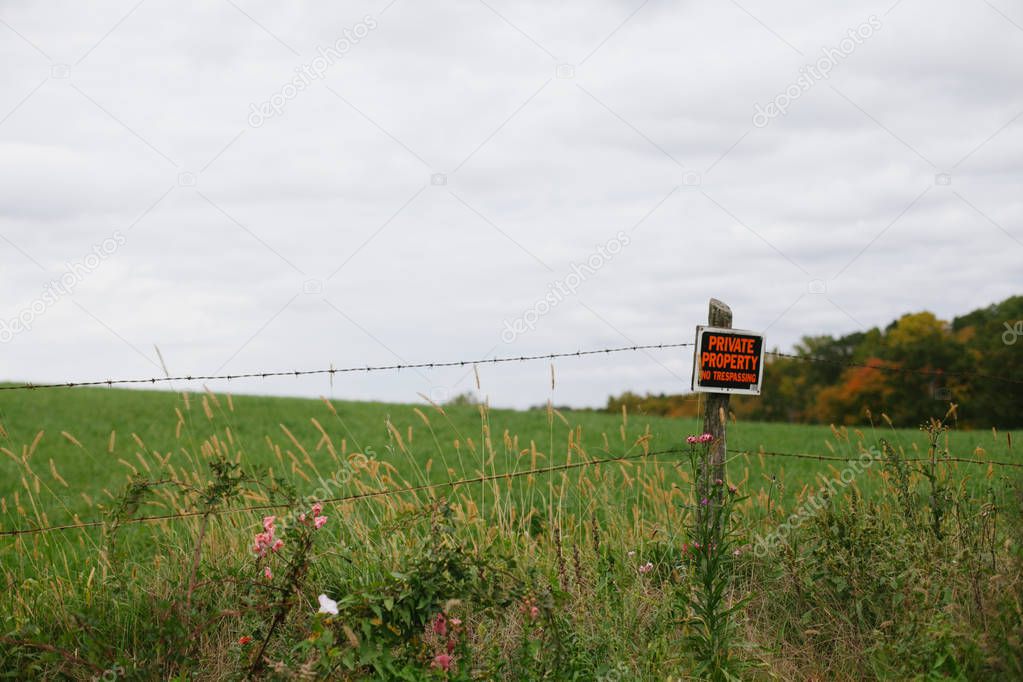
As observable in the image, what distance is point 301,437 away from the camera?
18953mm

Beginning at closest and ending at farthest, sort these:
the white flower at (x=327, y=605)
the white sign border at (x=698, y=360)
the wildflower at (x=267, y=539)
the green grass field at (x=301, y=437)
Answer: the white flower at (x=327, y=605) → the wildflower at (x=267, y=539) → the white sign border at (x=698, y=360) → the green grass field at (x=301, y=437)

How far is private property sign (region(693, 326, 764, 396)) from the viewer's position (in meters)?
4.77

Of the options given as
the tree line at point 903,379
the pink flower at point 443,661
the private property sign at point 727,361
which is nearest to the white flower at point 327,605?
the pink flower at point 443,661

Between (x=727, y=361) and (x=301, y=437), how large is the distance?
15.5 metres

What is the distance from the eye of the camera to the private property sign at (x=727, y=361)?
188 inches

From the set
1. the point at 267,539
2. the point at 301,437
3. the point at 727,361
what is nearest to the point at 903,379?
the point at 301,437

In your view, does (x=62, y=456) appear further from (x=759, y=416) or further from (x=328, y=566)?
(x=759, y=416)

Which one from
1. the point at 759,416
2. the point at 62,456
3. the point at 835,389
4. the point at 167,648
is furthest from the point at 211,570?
the point at 759,416

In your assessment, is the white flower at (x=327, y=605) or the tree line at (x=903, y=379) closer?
the white flower at (x=327, y=605)

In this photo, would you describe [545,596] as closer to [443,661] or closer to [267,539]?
[443,661]

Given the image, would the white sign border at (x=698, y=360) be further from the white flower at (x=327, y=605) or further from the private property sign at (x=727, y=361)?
the white flower at (x=327, y=605)

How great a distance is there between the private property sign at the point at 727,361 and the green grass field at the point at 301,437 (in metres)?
5.38

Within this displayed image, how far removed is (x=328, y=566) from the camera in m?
4.78

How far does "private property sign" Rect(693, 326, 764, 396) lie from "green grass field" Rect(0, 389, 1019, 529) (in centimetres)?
538
